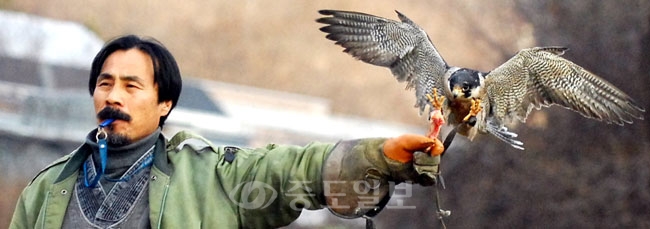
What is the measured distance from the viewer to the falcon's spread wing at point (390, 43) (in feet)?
14.2

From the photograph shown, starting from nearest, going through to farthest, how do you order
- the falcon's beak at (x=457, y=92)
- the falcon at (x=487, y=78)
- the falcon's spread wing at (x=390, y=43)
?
the falcon's beak at (x=457, y=92)
the falcon at (x=487, y=78)
the falcon's spread wing at (x=390, y=43)

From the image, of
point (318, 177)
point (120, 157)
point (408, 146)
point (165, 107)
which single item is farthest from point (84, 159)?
point (408, 146)

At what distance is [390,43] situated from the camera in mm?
4391

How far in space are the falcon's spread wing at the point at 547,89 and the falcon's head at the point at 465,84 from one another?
247 mm

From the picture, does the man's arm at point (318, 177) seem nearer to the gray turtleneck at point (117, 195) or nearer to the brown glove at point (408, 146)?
the brown glove at point (408, 146)

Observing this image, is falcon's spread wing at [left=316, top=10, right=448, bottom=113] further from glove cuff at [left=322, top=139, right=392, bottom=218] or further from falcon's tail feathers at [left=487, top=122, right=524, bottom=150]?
glove cuff at [left=322, top=139, right=392, bottom=218]

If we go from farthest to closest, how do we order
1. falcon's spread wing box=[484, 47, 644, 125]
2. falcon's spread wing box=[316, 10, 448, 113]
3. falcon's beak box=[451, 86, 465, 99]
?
falcon's spread wing box=[316, 10, 448, 113] → falcon's spread wing box=[484, 47, 644, 125] → falcon's beak box=[451, 86, 465, 99]

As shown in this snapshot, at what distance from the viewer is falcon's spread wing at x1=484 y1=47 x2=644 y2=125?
4.08 m

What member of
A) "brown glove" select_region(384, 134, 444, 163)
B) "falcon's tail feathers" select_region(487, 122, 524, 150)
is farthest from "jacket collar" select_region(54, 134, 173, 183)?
"falcon's tail feathers" select_region(487, 122, 524, 150)

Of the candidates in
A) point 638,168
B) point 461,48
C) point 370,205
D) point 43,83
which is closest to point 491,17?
point 461,48

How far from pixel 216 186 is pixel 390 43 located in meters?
1.60

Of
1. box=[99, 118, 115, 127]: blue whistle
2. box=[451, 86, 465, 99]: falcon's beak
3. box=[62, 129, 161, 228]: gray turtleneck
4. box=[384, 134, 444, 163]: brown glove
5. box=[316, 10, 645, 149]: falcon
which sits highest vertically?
box=[316, 10, 645, 149]: falcon

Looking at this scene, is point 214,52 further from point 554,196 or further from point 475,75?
point 475,75

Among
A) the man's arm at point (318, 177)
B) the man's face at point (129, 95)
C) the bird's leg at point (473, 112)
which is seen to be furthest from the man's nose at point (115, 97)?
the bird's leg at point (473, 112)
